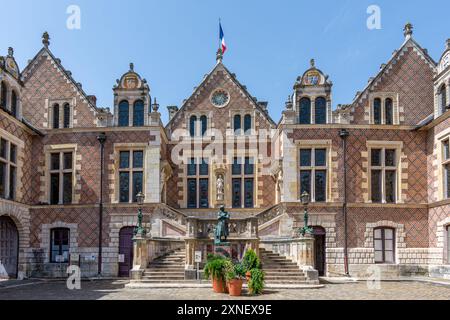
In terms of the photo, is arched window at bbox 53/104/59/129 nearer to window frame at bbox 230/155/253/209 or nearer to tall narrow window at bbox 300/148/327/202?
window frame at bbox 230/155/253/209

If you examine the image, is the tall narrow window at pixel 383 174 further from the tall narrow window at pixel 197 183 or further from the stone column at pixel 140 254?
the stone column at pixel 140 254

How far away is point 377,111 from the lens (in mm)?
25125

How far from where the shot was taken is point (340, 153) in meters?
24.4

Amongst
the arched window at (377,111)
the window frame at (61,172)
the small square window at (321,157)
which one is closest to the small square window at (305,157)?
the small square window at (321,157)

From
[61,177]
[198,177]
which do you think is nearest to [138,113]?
[198,177]

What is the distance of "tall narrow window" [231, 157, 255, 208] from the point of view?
27.3 meters

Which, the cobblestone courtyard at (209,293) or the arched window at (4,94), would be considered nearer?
the cobblestone courtyard at (209,293)

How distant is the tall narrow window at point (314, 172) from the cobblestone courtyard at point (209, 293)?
19.4 feet

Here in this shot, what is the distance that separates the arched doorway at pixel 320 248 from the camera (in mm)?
23922

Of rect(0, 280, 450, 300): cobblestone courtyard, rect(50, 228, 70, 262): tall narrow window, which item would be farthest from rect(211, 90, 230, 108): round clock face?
rect(0, 280, 450, 300): cobblestone courtyard

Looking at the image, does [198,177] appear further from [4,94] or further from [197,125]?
[4,94]

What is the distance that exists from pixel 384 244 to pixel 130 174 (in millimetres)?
12788

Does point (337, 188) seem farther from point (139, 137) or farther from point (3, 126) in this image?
point (3, 126)
